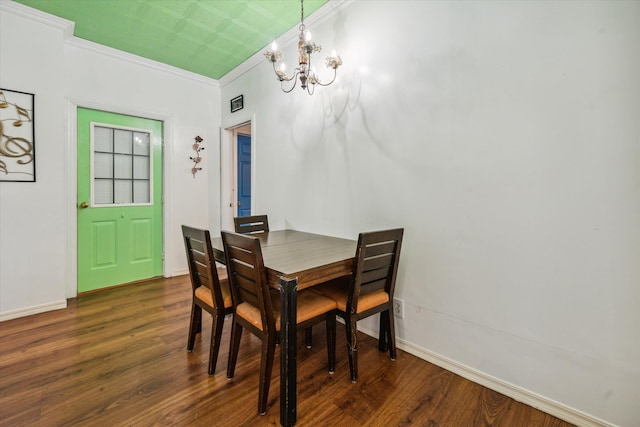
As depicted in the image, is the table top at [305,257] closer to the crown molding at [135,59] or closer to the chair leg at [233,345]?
the chair leg at [233,345]

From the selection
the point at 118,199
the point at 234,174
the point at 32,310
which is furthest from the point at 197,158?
the point at 32,310

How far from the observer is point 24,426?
54.4 inches

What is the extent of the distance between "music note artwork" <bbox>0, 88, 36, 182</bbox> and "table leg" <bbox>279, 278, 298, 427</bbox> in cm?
273

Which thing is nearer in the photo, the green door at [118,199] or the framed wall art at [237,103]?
the green door at [118,199]

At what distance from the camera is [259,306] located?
1.47 m

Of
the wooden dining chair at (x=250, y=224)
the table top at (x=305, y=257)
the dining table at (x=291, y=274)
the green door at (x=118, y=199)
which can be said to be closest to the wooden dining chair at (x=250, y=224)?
the wooden dining chair at (x=250, y=224)

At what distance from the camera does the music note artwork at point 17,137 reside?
2.46 m

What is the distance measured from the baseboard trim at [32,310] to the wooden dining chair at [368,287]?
2.54 metres

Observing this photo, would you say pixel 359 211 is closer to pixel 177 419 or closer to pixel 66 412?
pixel 177 419

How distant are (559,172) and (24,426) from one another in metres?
2.82

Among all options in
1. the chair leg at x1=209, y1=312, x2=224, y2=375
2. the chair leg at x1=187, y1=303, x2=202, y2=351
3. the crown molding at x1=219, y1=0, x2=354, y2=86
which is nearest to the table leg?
the chair leg at x1=209, y1=312, x2=224, y2=375

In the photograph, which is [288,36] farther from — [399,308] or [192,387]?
[192,387]

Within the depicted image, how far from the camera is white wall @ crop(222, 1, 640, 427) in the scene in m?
1.31

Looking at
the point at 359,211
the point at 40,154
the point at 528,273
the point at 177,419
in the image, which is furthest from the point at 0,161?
the point at 528,273
